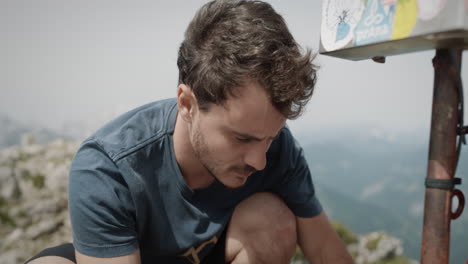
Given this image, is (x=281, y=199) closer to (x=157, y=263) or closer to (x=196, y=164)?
(x=196, y=164)

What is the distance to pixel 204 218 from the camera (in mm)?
1429

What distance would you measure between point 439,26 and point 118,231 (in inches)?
40.9

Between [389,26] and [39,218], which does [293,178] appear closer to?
[389,26]

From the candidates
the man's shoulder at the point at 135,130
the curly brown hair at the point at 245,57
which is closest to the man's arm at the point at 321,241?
the curly brown hair at the point at 245,57

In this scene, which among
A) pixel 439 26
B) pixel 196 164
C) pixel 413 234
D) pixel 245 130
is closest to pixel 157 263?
pixel 196 164

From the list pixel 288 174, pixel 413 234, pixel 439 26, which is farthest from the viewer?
pixel 413 234

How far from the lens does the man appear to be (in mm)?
1177

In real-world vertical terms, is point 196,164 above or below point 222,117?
below

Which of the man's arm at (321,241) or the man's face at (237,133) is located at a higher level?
the man's face at (237,133)

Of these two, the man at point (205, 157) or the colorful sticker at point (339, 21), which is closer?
the colorful sticker at point (339, 21)

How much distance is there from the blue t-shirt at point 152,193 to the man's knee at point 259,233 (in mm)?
55

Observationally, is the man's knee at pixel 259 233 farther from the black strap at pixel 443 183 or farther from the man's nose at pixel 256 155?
the black strap at pixel 443 183

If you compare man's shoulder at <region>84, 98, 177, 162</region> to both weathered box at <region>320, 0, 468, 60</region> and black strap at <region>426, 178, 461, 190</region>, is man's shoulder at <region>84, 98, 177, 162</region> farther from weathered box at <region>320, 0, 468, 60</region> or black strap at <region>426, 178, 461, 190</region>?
black strap at <region>426, 178, 461, 190</region>

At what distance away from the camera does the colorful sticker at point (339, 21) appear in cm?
107
